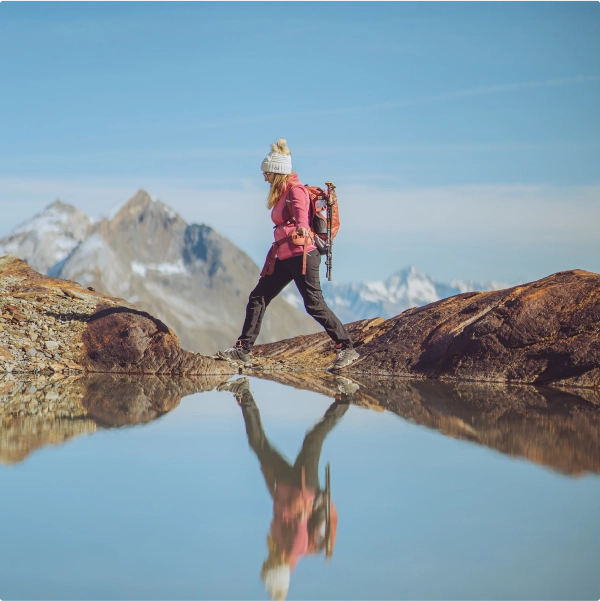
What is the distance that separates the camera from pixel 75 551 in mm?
4004

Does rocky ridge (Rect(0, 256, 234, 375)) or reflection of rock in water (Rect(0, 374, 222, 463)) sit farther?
rocky ridge (Rect(0, 256, 234, 375))

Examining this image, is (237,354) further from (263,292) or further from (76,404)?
(76,404)

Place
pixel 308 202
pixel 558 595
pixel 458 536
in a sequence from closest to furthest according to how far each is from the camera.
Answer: pixel 558 595 → pixel 458 536 → pixel 308 202

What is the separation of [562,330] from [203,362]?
459 cm

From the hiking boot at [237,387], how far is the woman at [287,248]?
0.90 metres

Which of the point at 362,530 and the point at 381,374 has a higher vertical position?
the point at 381,374

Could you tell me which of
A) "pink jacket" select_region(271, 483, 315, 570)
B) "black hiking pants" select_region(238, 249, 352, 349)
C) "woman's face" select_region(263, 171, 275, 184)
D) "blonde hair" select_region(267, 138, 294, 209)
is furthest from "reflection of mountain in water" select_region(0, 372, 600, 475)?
"woman's face" select_region(263, 171, 275, 184)

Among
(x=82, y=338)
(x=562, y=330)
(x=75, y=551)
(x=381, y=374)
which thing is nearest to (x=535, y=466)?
(x=75, y=551)

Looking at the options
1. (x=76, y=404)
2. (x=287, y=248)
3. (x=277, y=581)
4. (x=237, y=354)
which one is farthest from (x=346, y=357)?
(x=277, y=581)

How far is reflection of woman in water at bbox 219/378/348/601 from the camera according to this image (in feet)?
12.6

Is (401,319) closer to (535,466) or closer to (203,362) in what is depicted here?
(203,362)

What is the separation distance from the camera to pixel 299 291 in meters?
11.3

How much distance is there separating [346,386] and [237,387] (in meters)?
A: 1.29

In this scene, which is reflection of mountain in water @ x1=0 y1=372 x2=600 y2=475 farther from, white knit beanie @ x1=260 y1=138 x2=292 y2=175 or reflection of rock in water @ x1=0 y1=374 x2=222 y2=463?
white knit beanie @ x1=260 y1=138 x2=292 y2=175
